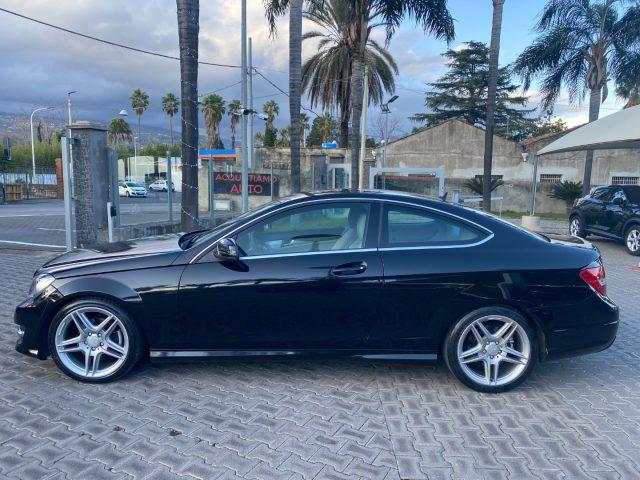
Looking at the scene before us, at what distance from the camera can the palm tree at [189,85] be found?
844cm

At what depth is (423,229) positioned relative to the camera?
4.05m

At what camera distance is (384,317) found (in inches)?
153

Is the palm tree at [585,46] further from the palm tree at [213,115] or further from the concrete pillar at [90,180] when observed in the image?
the palm tree at [213,115]

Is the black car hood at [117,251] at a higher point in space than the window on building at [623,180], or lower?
lower

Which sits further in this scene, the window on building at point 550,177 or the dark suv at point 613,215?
the window on building at point 550,177

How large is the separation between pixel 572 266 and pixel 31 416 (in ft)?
13.5

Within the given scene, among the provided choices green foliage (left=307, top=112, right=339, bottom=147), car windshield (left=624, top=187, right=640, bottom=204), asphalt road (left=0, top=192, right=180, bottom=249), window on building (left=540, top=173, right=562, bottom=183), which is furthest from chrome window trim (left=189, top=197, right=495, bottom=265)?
green foliage (left=307, top=112, right=339, bottom=147)

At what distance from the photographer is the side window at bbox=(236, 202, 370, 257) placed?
157 inches

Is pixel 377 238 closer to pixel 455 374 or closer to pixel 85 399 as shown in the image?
pixel 455 374

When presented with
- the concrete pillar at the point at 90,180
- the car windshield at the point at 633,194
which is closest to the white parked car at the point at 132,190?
the concrete pillar at the point at 90,180

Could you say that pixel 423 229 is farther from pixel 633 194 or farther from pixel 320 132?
pixel 320 132

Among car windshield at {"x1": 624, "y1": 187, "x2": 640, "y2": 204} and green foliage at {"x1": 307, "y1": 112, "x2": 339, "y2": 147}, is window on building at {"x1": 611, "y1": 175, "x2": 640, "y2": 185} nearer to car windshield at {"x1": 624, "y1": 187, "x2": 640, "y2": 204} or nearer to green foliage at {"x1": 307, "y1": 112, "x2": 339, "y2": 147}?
car windshield at {"x1": 624, "y1": 187, "x2": 640, "y2": 204}

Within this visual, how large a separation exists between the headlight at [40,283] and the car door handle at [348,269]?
2.22 m

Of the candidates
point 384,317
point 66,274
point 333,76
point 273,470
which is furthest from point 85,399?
point 333,76
